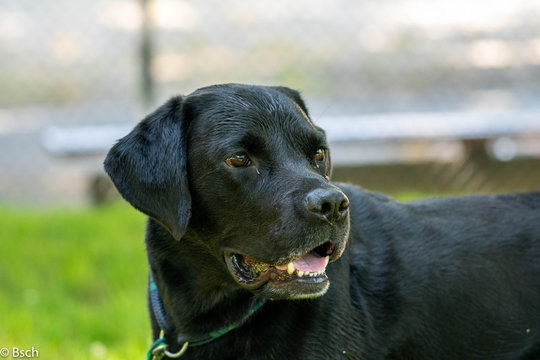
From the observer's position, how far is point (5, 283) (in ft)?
18.4

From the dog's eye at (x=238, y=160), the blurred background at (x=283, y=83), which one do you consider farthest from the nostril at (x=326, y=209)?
the blurred background at (x=283, y=83)

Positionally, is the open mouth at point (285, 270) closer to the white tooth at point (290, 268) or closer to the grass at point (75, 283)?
the white tooth at point (290, 268)

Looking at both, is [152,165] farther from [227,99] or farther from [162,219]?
[227,99]

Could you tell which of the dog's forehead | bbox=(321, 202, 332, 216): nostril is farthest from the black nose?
the dog's forehead

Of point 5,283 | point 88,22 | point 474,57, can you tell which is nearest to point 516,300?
point 5,283

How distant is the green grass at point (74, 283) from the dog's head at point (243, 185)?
61.9 inches

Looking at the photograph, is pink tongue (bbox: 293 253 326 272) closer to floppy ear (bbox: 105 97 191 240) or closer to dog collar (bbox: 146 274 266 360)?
dog collar (bbox: 146 274 266 360)

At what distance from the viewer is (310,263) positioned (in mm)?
2627

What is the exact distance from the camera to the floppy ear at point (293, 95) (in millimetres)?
3160

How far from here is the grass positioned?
4.46 meters

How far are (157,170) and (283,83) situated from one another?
7.47 m

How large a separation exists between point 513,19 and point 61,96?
663cm

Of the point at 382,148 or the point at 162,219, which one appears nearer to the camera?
the point at 162,219

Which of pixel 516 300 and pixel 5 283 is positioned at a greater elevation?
pixel 516 300
